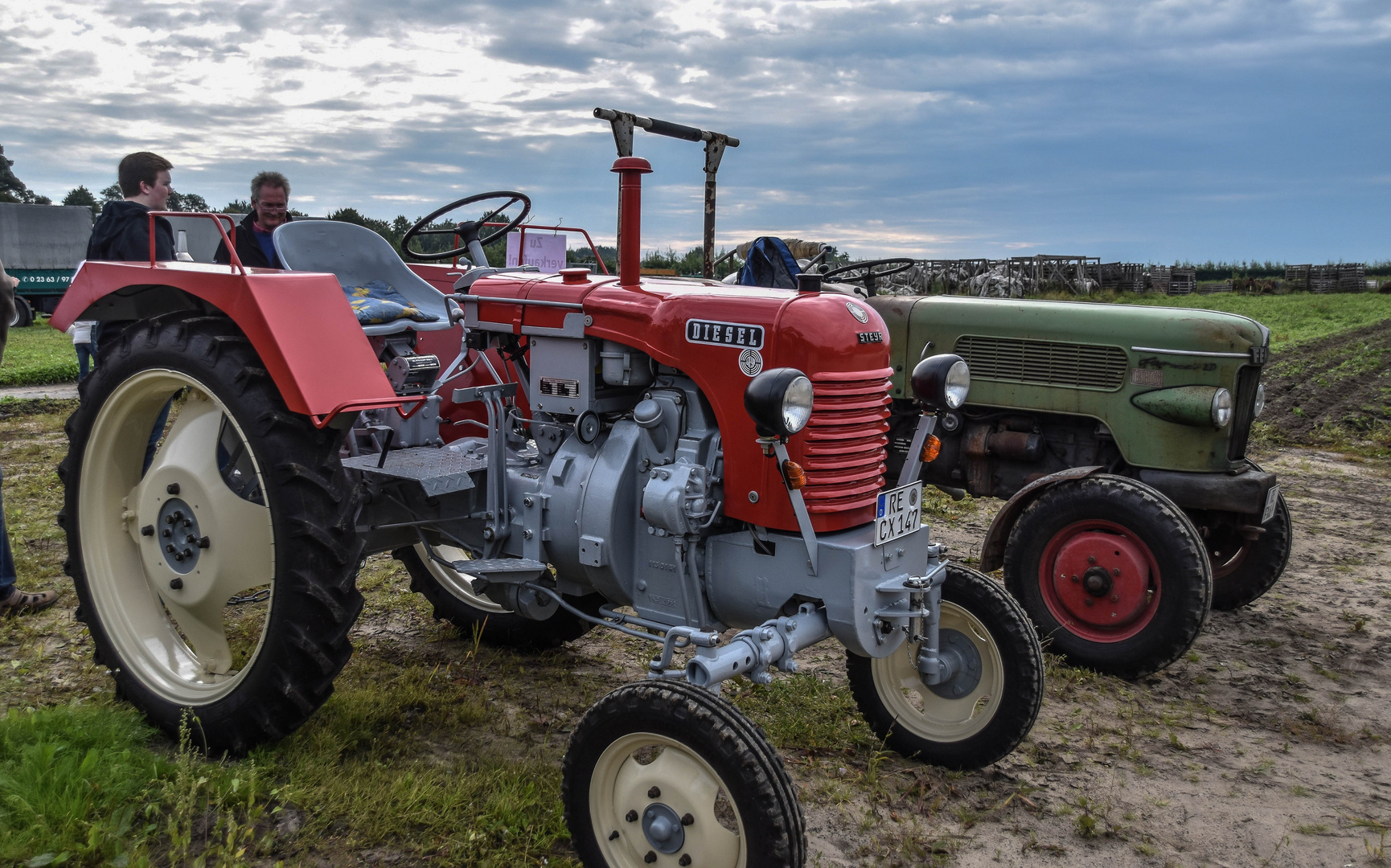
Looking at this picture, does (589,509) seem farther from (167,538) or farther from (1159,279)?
(1159,279)

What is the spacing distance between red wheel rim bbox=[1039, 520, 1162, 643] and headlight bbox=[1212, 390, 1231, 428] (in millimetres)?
699

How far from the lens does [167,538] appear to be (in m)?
2.98

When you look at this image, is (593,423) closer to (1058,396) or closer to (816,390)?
(816,390)

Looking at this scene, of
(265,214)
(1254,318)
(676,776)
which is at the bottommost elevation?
(676,776)

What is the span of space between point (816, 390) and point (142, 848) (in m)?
1.96

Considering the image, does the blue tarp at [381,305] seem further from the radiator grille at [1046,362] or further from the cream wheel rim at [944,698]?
the radiator grille at [1046,362]

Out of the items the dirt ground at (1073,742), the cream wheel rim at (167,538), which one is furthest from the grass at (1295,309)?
the cream wheel rim at (167,538)

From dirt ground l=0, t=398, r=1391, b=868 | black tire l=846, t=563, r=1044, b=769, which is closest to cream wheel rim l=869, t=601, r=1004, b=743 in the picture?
black tire l=846, t=563, r=1044, b=769

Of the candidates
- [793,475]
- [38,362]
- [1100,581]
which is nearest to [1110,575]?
[1100,581]

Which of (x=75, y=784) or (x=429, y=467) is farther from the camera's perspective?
(x=429, y=467)

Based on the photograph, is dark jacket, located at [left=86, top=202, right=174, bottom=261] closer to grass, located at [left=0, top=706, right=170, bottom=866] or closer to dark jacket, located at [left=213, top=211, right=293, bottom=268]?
dark jacket, located at [left=213, top=211, right=293, bottom=268]

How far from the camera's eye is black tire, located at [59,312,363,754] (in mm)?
2584

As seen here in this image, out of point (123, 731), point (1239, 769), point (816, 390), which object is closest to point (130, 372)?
point (123, 731)

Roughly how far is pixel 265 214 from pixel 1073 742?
13.9ft
